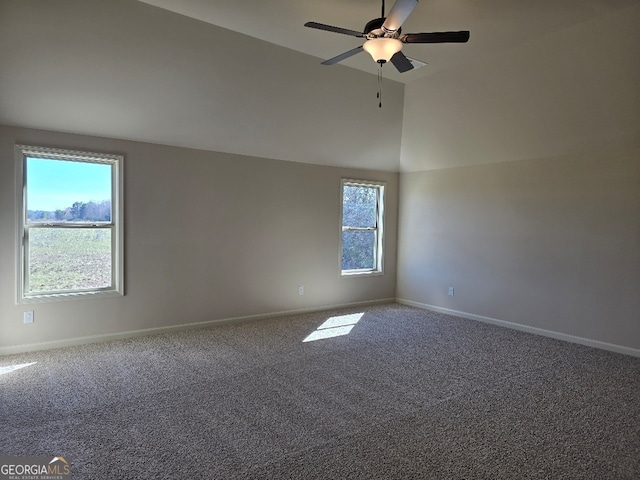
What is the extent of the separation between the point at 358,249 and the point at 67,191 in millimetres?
4073

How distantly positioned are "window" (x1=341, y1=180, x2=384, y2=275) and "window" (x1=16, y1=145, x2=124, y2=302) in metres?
3.25

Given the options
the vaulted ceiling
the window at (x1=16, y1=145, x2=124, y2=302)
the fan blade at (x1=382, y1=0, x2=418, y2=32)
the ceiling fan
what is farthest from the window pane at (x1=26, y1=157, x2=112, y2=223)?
the fan blade at (x1=382, y1=0, x2=418, y2=32)

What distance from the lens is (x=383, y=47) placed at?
122 inches

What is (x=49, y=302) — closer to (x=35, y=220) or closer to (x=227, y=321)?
(x=35, y=220)

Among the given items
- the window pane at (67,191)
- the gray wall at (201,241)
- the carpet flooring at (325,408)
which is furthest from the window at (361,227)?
the window pane at (67,191)

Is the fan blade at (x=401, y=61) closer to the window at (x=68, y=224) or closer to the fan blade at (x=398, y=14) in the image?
the fan blade at (x=398, y=14)

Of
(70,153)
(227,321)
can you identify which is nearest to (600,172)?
(227,321)

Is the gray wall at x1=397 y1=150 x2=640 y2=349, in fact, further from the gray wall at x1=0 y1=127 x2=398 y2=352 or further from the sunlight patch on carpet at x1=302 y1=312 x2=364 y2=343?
the sunlight patch on carpet at x1=302 y1=312 x2=364 y2=343

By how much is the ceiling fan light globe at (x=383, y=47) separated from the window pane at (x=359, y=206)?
10.7 ft

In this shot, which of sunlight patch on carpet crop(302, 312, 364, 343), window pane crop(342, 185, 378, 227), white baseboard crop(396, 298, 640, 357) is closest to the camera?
white baseboard crop(396, 298, 640, 357)

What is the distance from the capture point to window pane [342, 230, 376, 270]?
6543 mm

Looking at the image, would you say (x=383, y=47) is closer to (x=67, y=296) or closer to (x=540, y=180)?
(x=540, y=180)

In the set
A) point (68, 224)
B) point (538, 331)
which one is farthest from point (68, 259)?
point (538, 331)

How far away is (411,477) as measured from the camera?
2.19 m
